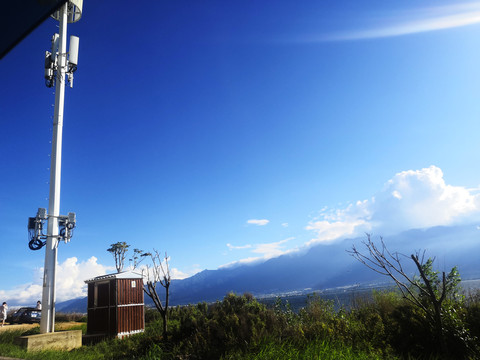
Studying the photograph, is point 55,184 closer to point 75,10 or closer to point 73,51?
→ point 73,51

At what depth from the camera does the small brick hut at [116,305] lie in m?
16.2

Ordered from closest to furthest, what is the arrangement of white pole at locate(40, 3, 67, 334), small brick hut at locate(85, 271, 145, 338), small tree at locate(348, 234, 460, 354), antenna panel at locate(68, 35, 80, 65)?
small tree at locate(348, 234, 460, 354)
white pole at locate(40, 3, 67, 334)
small brick hut at locate(85, 271, 145, 338)
antenna panel at locate(68, 35, 80, 65)

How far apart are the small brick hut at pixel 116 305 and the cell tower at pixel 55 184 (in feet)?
8.04

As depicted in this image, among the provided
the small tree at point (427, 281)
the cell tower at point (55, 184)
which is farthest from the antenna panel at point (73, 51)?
the small tree at point (427, 281)

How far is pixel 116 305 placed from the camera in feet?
53.3

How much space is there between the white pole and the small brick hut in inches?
96.3

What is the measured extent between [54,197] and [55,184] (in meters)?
0.61

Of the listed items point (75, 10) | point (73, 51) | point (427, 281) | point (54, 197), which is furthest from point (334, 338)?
point (75, 10)

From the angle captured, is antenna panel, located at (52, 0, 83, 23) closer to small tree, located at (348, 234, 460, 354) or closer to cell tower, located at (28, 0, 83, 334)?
cell tower, located at (28, 0, 83, 334)

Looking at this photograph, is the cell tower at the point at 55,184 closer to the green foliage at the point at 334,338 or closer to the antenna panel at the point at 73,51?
the antenna panel at the point at 73,51

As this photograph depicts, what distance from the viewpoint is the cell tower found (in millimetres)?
14930

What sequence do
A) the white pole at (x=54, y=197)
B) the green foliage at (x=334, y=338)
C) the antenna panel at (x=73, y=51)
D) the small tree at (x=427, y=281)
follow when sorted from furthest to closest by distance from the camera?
the antenna panel at (x=73, y=51) → the white pole at (x=54, y=197) → the small tree at (x=427, y=281) → the green foliage at (x=334, y=338)

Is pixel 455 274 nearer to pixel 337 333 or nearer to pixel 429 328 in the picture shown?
pixel 429 328

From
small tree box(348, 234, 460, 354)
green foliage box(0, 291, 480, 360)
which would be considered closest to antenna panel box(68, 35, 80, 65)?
green foliage box(0, 291, 480, 360)
